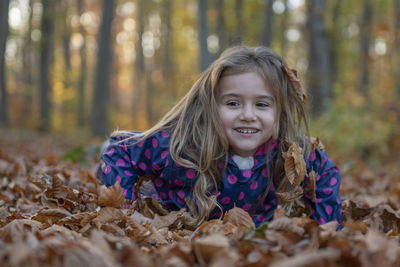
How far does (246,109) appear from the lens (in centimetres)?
268

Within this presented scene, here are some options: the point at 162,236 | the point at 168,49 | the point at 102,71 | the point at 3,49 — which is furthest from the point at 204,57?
the point at 168,49

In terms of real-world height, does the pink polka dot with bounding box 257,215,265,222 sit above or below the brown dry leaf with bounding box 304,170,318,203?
below

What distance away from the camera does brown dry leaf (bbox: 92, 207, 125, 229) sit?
2070 millimetres

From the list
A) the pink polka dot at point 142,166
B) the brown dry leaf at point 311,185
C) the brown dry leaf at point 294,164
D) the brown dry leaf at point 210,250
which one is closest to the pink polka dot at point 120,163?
the pink polka dot at point 142,166

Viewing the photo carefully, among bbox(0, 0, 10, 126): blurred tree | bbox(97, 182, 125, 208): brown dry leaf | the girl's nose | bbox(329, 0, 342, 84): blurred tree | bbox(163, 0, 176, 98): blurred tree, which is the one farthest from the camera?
bbox(163, 0, 176, 98): blurred tree

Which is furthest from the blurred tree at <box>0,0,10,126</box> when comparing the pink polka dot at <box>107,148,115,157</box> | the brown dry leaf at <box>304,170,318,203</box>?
the brown dry leaf at <box>304,170,318,203</box>

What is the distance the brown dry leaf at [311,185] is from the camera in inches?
109

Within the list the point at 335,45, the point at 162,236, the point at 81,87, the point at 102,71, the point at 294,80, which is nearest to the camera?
the point at 162,236

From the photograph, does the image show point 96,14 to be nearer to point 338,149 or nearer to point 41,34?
point 41,34

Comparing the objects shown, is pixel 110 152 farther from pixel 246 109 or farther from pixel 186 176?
pixel 246 109

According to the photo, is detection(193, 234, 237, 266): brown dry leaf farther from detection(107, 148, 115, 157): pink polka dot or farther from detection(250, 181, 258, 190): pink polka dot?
detection(107, 148, 115, 157): pink polka dot

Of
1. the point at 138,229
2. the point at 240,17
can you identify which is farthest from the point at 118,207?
the point at 240,17

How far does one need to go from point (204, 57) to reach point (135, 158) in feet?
30.8

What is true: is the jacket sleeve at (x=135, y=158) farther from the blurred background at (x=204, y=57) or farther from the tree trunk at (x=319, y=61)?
the tree trunk at (x=319, y=61)
